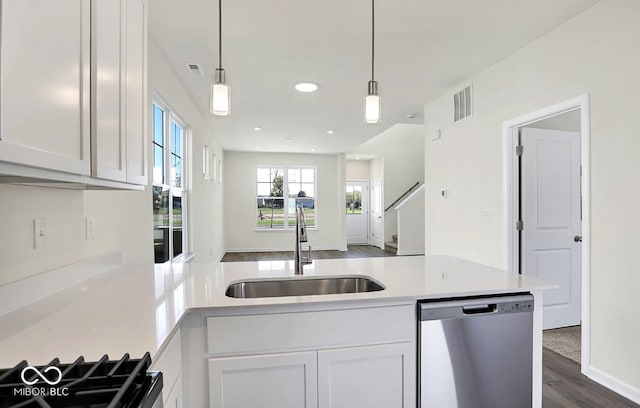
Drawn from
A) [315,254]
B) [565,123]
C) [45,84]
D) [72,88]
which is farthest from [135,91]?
[315,254]

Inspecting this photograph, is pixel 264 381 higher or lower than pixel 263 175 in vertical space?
lower

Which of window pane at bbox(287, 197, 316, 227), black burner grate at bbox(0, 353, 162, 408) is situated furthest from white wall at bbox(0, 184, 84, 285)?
window pane at bbox(287, 197, 316, 227)

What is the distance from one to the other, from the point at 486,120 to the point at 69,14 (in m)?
3.29

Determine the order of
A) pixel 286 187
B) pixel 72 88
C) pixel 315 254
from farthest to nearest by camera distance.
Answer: pixel 286 187, pixel 315 254, pixel 72 88

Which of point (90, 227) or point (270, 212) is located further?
point (270, 212)

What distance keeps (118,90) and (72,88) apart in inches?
11.7

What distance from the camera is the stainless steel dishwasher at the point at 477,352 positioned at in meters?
1.43

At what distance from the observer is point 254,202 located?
327 inches

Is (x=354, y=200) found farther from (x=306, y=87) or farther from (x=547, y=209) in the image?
(x=547, y=209)

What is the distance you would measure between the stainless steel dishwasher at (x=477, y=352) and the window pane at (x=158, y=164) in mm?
2471

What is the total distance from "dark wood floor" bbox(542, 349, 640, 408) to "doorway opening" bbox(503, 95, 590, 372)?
419mm

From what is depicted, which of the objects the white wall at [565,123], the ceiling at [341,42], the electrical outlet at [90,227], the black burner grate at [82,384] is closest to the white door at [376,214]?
the ceiling at [341,42]

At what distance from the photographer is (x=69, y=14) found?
992mm

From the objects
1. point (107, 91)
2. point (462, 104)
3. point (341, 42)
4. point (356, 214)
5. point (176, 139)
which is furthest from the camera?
point (356, 214)
